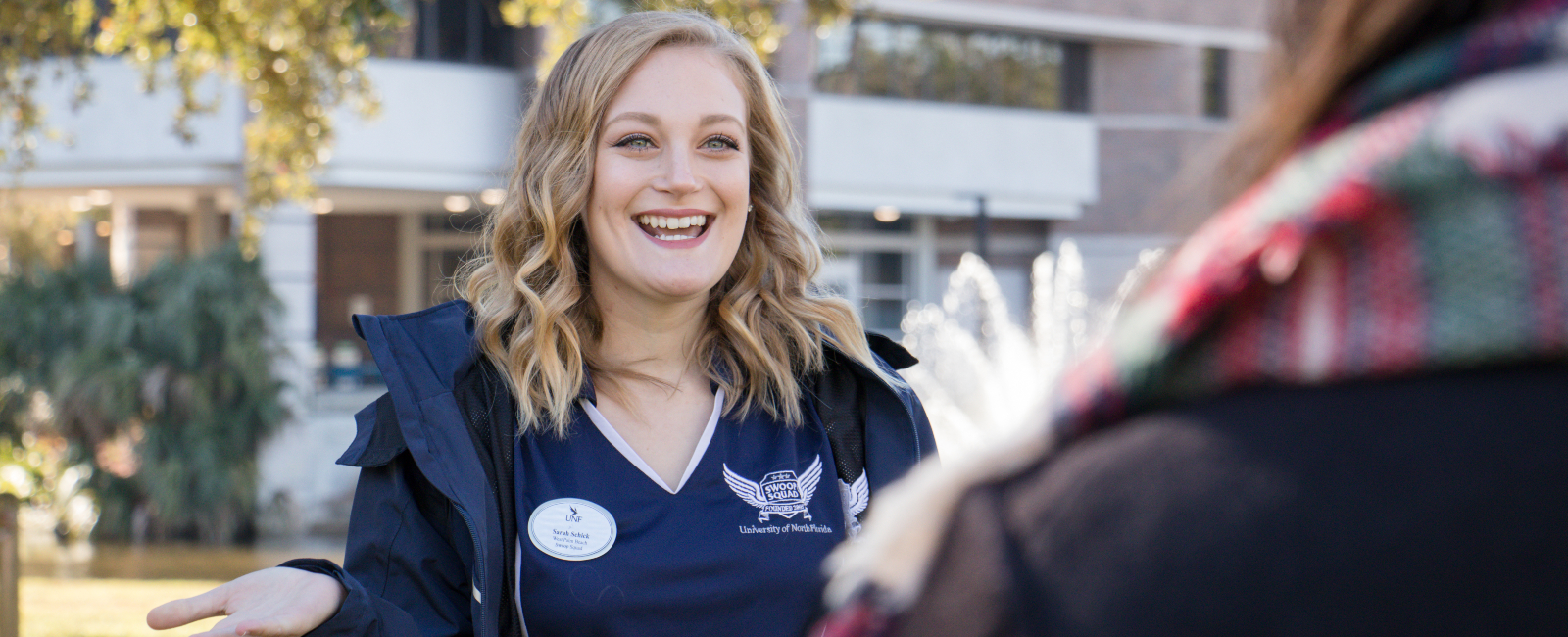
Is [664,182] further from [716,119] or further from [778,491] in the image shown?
[778,491]

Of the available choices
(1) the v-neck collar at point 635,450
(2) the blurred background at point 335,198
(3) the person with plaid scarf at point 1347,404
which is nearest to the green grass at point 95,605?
(2) the blurred background at point 335,198

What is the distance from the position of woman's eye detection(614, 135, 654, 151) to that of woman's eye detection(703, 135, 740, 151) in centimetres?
12

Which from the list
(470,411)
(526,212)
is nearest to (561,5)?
(526,212)

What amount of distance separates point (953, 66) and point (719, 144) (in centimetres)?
1813

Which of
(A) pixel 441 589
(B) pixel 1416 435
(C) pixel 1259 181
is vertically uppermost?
(C) pixel 1259 181

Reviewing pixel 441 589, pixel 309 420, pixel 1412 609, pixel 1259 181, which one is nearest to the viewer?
pixel 1412 609

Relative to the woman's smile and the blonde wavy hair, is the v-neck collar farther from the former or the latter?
the woman's smile

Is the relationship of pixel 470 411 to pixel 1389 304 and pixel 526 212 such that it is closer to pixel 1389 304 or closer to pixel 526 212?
pixel 526 212

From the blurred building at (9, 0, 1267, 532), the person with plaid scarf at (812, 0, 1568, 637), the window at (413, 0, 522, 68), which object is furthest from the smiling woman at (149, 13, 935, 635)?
the window at (413, 0, 522, 68)

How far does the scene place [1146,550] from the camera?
0.60 m

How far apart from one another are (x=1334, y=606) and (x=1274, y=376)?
4.5 inches

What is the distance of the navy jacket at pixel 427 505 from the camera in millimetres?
2088

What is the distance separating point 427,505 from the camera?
7.26 ft

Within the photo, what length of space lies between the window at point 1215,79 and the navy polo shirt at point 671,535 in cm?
2149
